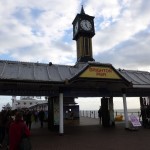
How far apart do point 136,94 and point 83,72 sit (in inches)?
332

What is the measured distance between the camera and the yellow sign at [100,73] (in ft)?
55.2

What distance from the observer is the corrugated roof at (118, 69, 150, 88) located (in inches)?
788

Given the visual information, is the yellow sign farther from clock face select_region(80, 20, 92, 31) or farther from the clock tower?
clock face select_region(80, 20, 92, 31)

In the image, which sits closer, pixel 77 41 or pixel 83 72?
pixel 83 72

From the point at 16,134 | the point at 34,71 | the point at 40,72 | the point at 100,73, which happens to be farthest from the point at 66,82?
the point at 16,134

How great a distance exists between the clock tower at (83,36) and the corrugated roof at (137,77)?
972 cm

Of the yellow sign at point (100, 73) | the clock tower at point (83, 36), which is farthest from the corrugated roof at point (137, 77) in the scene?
the clock tower at point (83, 36)

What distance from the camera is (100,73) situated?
17.2 m

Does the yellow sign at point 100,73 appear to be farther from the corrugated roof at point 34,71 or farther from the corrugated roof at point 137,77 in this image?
the corrugated roof at point 137,77

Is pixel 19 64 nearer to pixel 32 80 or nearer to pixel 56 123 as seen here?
pixel 32 80

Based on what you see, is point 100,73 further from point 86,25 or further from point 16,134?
point 86,25

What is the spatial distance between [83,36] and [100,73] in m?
15.8

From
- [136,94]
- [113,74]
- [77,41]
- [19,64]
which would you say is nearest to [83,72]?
[113,74]

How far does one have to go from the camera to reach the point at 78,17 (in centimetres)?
3316
